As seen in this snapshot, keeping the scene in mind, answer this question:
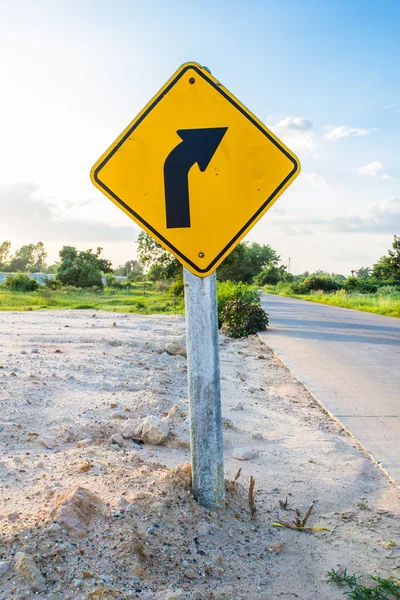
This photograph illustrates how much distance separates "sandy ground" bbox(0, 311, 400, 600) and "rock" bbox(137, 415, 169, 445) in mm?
65

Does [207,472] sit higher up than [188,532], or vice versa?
[207,472]

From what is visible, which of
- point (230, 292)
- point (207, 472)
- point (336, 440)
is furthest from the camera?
point (230, 292)

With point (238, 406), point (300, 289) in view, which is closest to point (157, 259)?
point (238, 406)

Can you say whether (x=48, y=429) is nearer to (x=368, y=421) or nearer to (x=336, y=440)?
(x=336, y=440)

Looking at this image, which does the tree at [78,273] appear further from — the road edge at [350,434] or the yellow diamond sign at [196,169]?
the yellow diamond sign at [196,169]

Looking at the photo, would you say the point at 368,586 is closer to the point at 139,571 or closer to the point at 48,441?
the point at 139,571

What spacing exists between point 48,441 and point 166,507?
1.40 meters

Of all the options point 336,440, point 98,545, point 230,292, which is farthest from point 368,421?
point 230,292

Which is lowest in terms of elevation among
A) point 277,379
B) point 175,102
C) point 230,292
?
point 277,379

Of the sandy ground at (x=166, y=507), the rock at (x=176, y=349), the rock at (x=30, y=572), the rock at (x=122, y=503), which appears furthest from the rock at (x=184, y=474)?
the rock at (x=176, y=349)

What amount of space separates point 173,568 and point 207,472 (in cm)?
55

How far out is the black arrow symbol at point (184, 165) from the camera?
2.53 metres

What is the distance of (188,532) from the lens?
8.27ft

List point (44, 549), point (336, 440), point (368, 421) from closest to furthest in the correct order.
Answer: point (44, 549) → point (336, 440) → point (368, 421)
